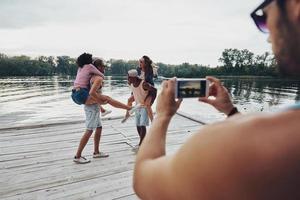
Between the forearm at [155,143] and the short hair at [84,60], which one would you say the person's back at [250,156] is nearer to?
the forearm at [155,143]

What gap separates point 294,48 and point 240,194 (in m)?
0.38

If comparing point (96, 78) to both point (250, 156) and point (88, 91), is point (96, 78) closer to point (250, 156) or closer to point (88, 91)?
point (88, 91)

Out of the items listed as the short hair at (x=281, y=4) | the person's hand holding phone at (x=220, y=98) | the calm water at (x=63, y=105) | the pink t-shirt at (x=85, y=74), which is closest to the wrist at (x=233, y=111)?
the person's hand holding phone at (x=220, y=98)

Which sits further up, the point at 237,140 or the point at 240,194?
the point at 237,140

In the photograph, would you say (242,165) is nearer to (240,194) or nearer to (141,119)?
(240,194)

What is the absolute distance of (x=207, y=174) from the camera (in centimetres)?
69

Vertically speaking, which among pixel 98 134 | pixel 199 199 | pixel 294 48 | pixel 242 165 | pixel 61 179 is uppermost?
pixel 294 48

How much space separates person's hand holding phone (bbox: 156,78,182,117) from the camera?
108 cm

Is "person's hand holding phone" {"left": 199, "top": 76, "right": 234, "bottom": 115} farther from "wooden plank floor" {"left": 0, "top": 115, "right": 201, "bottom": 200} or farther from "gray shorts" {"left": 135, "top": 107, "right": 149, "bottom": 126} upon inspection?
"gray shorts" {"left": 135, "top": 107, "right": 149, "bottom": 126}

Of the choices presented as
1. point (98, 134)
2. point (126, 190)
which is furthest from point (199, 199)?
point (98, 134)

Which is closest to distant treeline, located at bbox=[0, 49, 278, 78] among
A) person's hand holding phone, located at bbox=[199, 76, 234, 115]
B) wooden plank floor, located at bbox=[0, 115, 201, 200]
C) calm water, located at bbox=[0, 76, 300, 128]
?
calm water, located at bbox=[0, 76, 300, 128]

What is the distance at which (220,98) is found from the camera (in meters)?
1.42

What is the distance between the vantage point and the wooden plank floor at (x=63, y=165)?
4.04 m

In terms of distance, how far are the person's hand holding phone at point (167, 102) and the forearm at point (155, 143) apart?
0.19 feet
